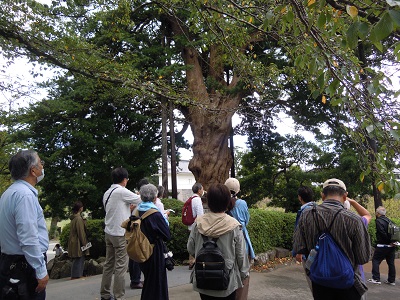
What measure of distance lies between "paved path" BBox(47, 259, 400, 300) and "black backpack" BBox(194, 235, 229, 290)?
2731mm

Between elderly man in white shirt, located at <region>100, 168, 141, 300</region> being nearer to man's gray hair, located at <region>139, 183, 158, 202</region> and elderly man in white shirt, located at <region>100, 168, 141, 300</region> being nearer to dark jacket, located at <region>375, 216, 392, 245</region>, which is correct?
man's gray hair, located at <region>139, 183, 158, 202</region>

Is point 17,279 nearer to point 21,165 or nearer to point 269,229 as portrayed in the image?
point 21,165

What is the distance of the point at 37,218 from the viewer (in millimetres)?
2920

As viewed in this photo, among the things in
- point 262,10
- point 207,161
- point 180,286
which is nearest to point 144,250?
point 180,286

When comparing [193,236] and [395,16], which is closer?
[395,16]

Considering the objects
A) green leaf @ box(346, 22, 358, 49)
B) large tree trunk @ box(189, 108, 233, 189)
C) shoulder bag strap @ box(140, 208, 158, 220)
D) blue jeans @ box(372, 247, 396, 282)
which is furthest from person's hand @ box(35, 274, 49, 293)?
large tree trunk @ box(189, 108, 233, 189)

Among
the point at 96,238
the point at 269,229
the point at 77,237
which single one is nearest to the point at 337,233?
the point at 77,237

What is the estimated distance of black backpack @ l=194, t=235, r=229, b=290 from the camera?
3.05m

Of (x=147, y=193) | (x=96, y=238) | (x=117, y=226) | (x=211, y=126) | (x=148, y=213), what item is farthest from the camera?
(x=211, y=126)

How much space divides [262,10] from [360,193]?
1088 cm

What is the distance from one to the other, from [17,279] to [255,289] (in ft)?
15.7

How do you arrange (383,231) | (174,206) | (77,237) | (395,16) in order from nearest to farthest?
(395,16) < (383,231) < (77,237) < (174,206)

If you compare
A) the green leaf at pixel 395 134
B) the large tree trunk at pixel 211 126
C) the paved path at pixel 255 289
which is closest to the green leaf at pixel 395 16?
the green leaf at pixel 395 134

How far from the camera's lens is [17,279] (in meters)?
2.74
